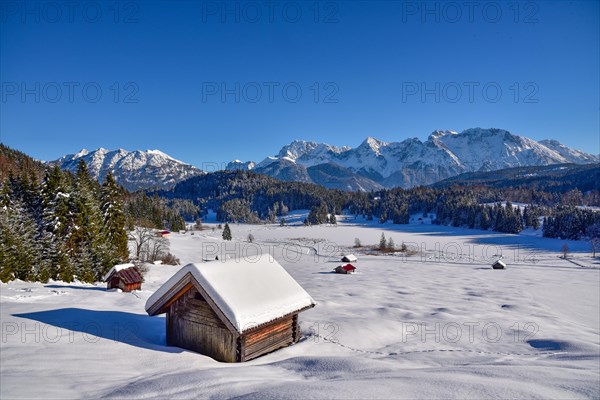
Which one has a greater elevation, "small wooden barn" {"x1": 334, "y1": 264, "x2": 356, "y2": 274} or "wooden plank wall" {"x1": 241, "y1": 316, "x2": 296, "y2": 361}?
"wooden plank wall" {"x1": 241, "y1": 316, "x2": 296, "y2": 361}

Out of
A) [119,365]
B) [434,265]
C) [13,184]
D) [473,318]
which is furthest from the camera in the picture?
[434,265]

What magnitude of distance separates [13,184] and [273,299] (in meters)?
51.0

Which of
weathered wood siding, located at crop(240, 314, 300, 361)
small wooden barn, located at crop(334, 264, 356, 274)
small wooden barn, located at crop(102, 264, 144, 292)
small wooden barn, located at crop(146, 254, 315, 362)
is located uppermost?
small wooden barn, located at crop(146, 254, 315, 362)

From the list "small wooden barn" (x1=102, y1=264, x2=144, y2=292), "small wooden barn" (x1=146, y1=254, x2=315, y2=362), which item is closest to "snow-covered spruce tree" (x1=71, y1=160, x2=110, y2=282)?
"small wooden barn" (x1=102, y1=264, x2=144, y2=292)

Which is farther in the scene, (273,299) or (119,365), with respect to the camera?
(273,299)

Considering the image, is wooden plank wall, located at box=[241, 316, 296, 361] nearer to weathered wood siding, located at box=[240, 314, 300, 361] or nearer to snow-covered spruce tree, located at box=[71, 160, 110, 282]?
weathered wood siding, located at box=[240, 314, 300, 361]

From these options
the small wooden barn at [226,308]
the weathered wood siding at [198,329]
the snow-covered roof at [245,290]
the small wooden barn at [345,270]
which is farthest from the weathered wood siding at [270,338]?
the small wooden barn at [345,270]

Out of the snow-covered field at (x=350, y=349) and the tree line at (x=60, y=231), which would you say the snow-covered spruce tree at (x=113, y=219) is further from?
the snow-covered field at (x=350, y=349)

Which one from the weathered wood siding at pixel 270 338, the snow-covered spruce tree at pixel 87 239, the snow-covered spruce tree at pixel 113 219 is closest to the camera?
the weathered wood siding at pixel 270 338

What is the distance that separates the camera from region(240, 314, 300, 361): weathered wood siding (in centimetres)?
1226

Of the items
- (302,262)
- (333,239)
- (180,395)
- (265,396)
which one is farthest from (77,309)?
(333,239)

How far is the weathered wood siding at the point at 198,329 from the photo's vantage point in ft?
39.3

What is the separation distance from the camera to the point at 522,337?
19.2m

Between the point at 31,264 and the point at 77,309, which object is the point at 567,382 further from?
the point at 31,264
